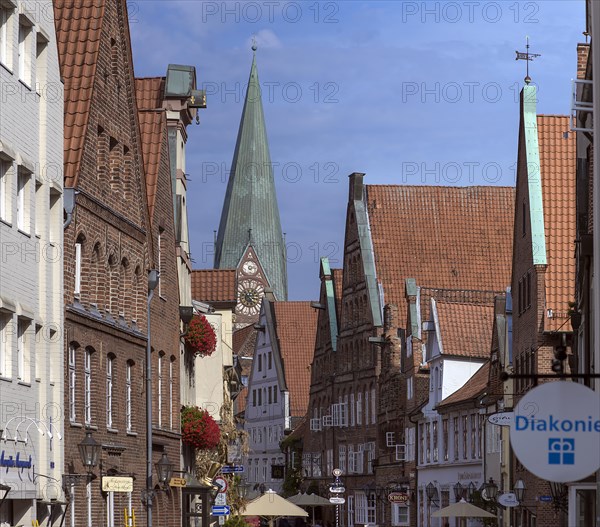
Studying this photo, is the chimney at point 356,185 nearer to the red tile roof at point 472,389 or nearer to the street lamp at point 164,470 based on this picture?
the red tile roof at point 472,389

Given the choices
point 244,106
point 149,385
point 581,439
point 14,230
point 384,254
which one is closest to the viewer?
point 581,439

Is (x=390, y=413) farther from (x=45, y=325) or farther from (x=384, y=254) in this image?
(x=45, y=325)

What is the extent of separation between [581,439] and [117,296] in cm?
1935

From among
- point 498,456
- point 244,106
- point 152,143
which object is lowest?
point 498,456

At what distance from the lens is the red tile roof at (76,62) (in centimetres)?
2866

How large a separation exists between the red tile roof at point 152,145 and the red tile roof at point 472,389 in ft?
57.4

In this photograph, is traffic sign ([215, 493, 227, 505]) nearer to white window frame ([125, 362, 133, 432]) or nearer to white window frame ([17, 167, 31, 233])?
white window frame ([125, 362, 133, 432])

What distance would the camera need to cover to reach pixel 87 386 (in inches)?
1145

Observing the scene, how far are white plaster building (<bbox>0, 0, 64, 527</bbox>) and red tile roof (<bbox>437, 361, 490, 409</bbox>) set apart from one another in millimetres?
26030

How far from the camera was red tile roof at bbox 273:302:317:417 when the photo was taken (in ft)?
313

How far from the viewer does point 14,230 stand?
24.2 meters

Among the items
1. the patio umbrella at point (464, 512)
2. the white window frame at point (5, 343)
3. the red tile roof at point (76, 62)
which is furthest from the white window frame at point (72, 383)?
the patio umbrella at point (464, 512)

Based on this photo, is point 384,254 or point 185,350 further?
point 384,254

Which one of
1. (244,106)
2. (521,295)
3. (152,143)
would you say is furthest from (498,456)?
(244,106)
